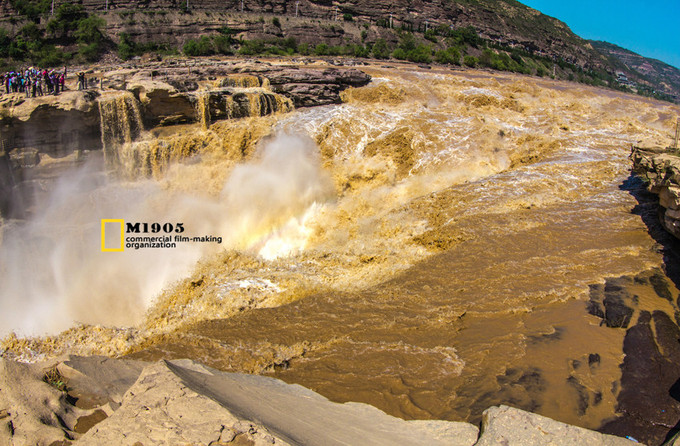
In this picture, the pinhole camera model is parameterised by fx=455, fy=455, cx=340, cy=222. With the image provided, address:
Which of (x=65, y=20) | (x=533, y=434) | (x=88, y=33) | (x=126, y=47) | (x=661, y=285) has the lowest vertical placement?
(x=533, y=434)

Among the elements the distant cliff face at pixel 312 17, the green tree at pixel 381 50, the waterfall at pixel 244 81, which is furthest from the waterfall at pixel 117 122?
the distant cliff face at pixel 312 17

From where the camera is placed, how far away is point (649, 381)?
505 centimetres

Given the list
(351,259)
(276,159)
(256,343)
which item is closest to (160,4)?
(276,159)

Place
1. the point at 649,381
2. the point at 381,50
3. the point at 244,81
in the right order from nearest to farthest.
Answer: the point at 649,381 < the point at 244,81 < the point at 381,50

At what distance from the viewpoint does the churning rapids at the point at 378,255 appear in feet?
18.7

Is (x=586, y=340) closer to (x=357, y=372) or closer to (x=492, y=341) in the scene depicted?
(x=492, y=341)

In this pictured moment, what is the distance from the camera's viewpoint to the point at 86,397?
13.4 ft

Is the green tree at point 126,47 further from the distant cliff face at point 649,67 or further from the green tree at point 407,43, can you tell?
the distant cliff face at point 649,67

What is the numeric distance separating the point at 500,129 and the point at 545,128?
6.08ft

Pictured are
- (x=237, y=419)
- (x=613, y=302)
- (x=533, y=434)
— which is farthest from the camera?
(x=613, y=302)

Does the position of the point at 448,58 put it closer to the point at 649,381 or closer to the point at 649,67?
the point at 649,381

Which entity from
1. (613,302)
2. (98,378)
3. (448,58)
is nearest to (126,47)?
(448,58)
